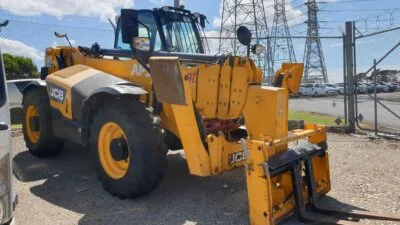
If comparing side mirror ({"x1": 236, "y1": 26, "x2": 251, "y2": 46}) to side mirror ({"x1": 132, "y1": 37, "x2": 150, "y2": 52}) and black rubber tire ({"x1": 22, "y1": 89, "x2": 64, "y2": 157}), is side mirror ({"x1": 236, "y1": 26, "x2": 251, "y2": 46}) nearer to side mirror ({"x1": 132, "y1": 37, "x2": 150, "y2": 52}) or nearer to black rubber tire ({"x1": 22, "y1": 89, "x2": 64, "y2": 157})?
side mirror ({"x1": 132, "y1": 37, "x2": 150, "y2": 52})

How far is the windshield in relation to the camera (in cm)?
651

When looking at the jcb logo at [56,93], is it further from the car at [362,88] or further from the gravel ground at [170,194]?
the car at [362,88]

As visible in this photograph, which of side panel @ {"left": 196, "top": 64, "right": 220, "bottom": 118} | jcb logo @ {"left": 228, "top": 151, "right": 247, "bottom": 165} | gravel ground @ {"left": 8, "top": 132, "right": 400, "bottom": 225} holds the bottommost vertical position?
gravel ground @ {"left": 8, "top": 132, "right": 400, "bottom": 225}

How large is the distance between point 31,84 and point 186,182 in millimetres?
3478

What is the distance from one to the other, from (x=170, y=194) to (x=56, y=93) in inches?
95.4

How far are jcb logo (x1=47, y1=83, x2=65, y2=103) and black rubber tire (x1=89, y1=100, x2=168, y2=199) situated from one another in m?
1.36

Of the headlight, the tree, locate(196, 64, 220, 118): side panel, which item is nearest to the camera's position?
locate(196, 64, 220, 118): side panel

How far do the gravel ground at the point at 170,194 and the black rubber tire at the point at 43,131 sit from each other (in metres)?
0.18

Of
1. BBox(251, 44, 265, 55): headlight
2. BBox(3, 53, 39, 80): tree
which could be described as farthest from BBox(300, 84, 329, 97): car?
BBox(251, 44, 265, 55): headlight

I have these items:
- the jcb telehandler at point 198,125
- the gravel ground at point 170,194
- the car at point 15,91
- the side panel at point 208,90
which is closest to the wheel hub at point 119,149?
the jcb telehandler at point 198,125

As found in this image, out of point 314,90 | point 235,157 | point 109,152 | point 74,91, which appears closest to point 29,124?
point 74,91

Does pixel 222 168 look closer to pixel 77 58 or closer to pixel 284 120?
pixel 284 120

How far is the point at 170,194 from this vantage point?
5523 millimetres

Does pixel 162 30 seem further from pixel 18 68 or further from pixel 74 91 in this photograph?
pixel 18 68
